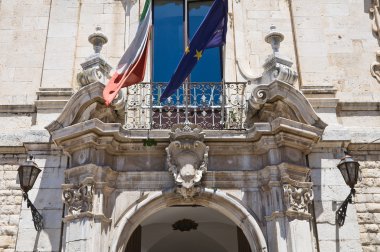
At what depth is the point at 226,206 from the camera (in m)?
7.99

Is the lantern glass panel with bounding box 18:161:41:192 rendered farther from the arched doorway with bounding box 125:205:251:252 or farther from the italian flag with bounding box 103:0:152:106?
the arched doorway with bounding box 125:205:251:252

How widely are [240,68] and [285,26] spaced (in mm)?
1380

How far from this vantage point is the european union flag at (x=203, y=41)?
821 centimetres

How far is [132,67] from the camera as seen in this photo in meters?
8.30

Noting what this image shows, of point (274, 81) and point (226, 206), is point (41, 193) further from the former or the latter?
point (274, 81)

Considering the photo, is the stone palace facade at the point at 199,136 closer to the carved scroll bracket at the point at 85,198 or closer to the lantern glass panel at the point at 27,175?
the carved scroll bracket at the point at 85,198

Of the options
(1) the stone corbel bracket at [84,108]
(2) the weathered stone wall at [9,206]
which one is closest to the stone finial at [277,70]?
(1) the stone corbel bracket at [84,108]

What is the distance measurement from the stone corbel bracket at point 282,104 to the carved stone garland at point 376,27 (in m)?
2.14

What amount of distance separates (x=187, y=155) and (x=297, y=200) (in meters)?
1.67

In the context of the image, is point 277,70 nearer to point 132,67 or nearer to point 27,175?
point 132,67

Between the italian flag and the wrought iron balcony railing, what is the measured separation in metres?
0.60

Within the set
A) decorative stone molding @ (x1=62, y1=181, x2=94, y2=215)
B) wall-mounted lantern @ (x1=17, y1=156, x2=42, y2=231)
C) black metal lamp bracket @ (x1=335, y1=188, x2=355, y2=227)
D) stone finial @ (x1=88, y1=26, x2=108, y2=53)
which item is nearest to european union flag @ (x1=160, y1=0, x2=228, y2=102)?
stone finial @ (x1=88, y1=26, x2=108, y2=53)

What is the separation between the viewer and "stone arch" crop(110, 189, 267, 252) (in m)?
7.74

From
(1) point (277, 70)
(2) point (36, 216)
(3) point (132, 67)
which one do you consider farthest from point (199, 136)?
(2) point (36, 216)
